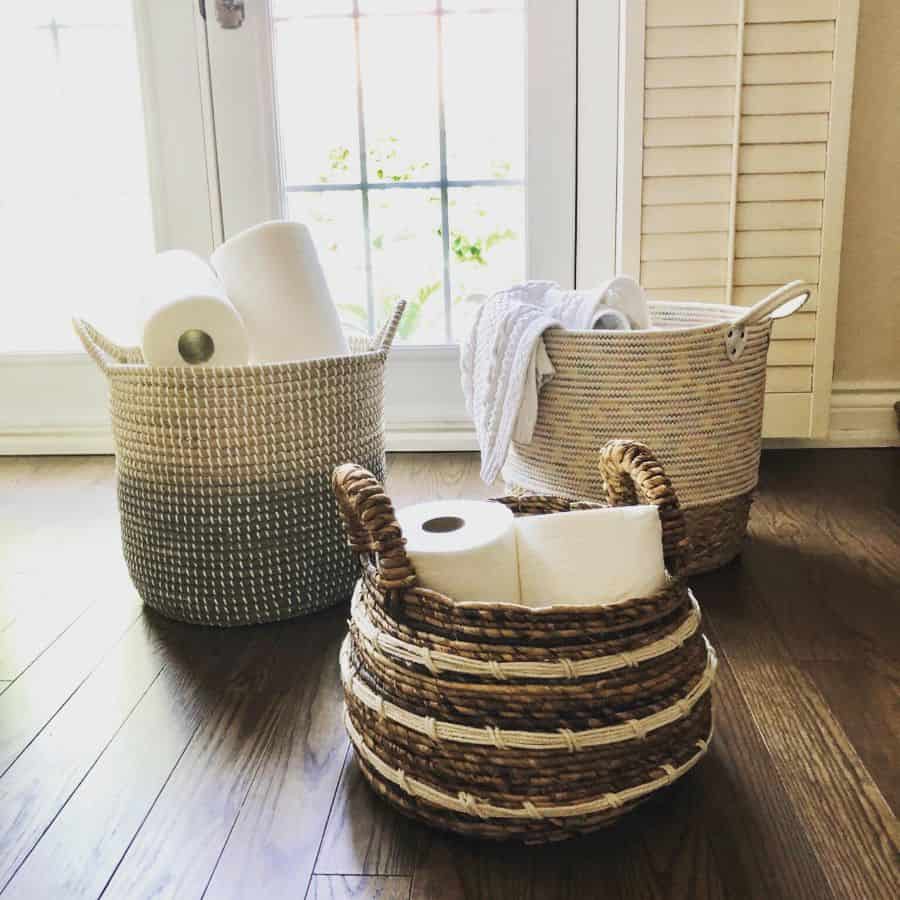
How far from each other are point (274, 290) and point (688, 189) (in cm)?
92

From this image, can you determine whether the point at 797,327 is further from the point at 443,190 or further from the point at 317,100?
the point at 317,100

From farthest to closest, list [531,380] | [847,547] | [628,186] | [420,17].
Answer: [420,17] < [628,186] < [847,547] < [531,380]

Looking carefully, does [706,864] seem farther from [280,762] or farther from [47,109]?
[47,109]

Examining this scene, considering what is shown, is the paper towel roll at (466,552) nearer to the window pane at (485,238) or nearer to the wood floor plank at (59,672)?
the wood floor plank at (59,672)

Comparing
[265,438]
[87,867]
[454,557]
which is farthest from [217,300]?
[87,867]

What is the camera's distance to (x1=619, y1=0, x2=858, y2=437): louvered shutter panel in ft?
5.82

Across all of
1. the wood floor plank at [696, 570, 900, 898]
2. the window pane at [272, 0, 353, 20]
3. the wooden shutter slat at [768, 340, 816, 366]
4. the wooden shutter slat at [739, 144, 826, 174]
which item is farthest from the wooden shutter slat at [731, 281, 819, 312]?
the window pane at [272, 0, 353, 20]

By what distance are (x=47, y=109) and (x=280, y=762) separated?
5.75ft

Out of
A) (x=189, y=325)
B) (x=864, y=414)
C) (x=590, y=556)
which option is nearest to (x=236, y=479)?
(x=189, y=325)

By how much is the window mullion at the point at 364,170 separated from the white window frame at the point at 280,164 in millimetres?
134

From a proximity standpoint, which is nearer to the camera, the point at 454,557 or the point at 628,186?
the point at 454,557

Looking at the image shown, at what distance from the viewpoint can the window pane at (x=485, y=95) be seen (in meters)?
2.04

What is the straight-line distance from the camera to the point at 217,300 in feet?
4.05

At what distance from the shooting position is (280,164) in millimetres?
2117
